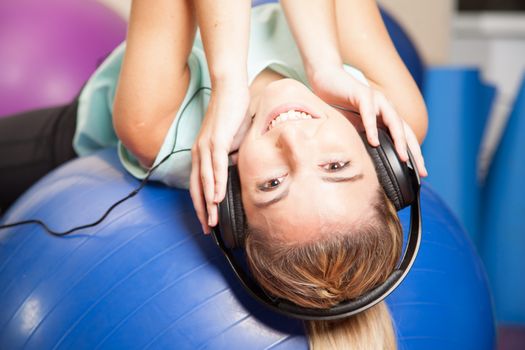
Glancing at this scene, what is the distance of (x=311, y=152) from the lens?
0.97 m

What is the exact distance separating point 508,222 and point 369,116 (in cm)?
96

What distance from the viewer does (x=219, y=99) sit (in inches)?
43.3

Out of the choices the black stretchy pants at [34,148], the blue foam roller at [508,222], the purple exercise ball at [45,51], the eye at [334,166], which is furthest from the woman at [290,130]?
the blue foam roller at [508,222]

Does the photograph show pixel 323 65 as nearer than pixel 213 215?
No

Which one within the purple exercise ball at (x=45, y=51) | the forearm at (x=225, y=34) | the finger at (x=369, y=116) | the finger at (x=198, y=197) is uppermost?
the forearm at (x=225, y=34)

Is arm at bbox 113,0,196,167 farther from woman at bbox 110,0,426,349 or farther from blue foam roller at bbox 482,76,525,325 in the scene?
blue foam roller at bbox 482,76,525,325

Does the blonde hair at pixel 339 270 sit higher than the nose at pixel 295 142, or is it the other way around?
the nose at pixel 295 142

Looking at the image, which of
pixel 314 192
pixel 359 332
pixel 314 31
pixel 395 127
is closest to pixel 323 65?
pixel 314 31

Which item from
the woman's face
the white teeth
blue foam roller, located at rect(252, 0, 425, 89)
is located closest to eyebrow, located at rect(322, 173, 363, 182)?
the woman's face

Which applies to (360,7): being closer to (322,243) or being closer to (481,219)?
(322,243)

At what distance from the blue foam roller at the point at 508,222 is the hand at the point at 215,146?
1.00 meters

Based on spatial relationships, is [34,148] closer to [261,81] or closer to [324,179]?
[261,81]

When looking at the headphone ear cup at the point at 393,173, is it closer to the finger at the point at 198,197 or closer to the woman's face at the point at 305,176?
the woman's face at the point at 305,176

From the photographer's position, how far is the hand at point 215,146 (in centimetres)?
100
